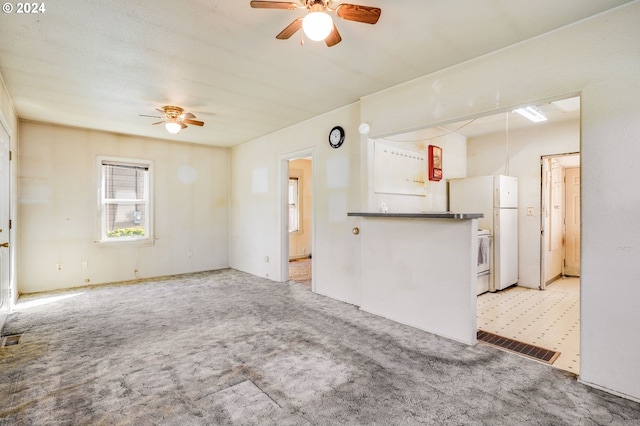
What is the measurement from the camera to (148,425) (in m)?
1.74

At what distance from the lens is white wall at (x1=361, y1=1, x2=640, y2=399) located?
6.54 ft

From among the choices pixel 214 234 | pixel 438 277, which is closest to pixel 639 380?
pixel 438 277

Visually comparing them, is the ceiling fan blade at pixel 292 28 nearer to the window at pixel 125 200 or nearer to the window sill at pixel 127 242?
the window at pixel 125 200

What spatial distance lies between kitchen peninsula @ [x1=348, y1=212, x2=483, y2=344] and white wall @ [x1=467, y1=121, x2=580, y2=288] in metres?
2.92

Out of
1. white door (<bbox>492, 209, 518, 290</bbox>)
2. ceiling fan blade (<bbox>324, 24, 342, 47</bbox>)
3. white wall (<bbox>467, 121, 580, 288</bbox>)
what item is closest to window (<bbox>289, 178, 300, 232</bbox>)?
white wall (<bbox>467, 121, 580, 288</bbox>)

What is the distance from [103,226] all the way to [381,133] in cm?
493

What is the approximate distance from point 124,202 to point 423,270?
5262mm

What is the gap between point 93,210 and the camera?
5.20 metres

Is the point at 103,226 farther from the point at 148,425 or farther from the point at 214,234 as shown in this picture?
the point at 148,425

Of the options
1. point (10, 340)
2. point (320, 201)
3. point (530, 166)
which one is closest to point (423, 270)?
point (320, 201)

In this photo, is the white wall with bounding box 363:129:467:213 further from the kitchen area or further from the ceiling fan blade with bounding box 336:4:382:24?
the ceiling fan blade with bounding box 336:4:382:24

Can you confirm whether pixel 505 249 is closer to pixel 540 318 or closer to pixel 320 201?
pixel 540 318

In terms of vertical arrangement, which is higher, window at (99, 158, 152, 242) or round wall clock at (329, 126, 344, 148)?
round wall clock at (329, 126, 344, 148)

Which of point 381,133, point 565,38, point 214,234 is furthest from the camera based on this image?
point 214,234
